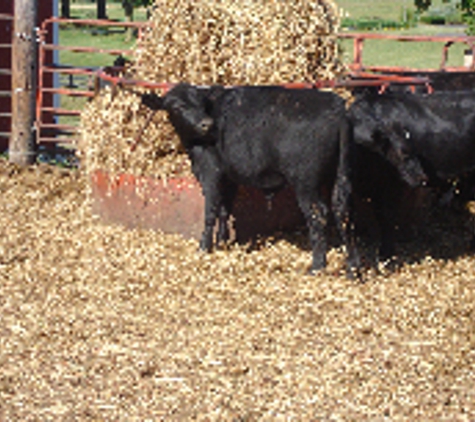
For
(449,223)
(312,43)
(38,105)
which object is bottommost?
(449,223)

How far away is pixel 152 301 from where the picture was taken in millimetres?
6809

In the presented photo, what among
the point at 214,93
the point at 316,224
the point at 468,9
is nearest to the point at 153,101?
the point at 214,93

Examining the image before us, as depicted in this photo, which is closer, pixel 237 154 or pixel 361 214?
pixel 237 154

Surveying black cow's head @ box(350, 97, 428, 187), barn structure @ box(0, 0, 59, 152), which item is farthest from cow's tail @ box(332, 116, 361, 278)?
barn structure @ box(0, 0, 59, 152)

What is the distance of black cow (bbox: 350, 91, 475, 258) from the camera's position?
7.58m

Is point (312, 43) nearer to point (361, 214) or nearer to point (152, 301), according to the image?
point (361, 214)

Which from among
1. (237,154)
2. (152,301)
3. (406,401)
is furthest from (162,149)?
(406,401)

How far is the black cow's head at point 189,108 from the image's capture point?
24.9 ft

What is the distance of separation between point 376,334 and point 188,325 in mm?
1172

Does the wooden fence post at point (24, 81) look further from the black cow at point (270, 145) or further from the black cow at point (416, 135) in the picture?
the black cow at point (416, 135)

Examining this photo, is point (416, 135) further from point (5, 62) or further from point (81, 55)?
point (81, 55)

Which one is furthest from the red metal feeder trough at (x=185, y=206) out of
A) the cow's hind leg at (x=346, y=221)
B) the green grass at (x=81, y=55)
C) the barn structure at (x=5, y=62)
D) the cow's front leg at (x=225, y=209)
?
the barn structure at (x=5, y=62)

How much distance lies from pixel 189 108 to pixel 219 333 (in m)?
2.14

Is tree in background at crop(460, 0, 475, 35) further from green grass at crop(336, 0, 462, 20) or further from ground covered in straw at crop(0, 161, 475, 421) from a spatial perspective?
green grass at crop(336, 0, 462, 20)
